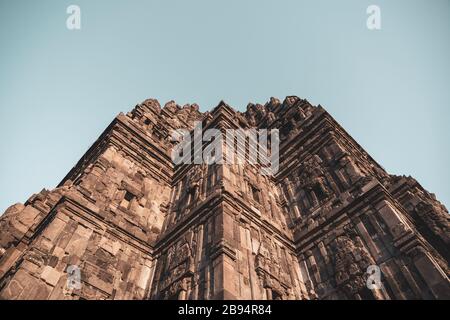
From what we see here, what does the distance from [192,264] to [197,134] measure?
12.7 m

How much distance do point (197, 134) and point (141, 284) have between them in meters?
12.1

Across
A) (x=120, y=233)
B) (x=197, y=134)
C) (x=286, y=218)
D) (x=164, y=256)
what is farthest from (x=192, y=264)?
(x=197, y=134)

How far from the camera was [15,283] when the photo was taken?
10.3 meters

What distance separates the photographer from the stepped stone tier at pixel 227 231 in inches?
434

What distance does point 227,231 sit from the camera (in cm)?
1221

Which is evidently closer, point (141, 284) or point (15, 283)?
point (15, 283)

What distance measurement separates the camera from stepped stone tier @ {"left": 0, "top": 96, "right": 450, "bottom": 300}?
1103 cm

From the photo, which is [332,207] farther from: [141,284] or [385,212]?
[141,284]

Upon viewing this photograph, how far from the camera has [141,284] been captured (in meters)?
13.9

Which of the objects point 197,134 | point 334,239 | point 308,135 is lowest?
point 334,239

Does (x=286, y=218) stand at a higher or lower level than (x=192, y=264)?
higher

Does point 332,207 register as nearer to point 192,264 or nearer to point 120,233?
point 192,264
